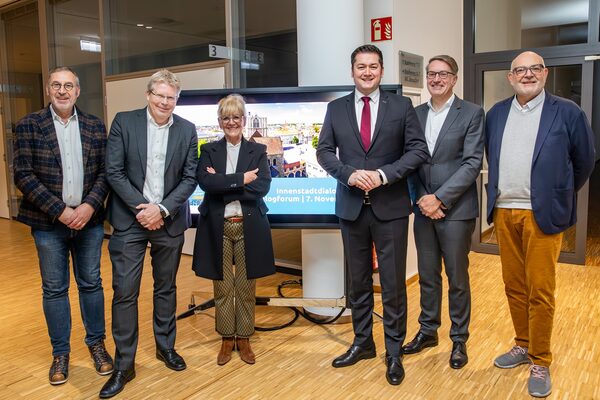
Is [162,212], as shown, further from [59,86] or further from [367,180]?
[367,180]

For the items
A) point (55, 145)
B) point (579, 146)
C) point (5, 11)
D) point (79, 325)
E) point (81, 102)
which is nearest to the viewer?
point (579, 146)

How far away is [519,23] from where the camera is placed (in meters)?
5.60

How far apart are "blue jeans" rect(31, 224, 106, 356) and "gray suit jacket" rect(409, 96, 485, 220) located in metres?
1.91

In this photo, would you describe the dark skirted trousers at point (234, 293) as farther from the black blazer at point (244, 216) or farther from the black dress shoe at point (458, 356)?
the black dress shoe at point (458, 356)

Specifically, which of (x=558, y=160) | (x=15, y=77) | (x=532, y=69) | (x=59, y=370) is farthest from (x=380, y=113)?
(x=15, y=77)

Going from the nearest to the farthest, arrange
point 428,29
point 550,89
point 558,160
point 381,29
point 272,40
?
point 558,160
point 381,29
point 428,29
point 272,40
point 550,89

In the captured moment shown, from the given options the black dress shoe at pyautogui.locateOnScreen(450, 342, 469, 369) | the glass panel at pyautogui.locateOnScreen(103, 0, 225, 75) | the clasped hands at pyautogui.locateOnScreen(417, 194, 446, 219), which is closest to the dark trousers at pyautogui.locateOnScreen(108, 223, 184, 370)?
the clasped hands at pyautogui.locateOnScreen(417, 194, 446, 219)

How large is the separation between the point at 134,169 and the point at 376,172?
4.18 ft

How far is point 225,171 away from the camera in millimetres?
3084

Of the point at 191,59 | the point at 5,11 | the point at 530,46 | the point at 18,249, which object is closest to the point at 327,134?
the point at 191,59

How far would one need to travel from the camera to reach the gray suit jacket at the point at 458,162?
288 cm

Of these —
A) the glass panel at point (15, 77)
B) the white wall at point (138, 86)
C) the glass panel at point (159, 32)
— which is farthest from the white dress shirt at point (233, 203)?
the glass panel at point (15, 77)

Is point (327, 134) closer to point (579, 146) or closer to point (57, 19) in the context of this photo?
point (579, 146)

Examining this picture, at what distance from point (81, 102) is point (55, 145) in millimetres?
4414
